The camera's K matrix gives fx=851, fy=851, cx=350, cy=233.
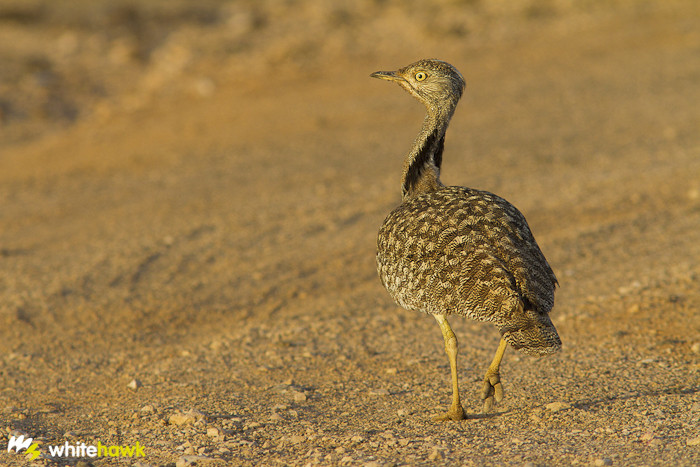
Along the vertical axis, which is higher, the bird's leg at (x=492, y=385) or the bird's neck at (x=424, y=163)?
the bird's neck at (x=424, y=163)

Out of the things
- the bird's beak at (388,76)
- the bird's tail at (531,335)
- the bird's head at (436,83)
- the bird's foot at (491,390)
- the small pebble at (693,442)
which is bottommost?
the small pebble at (693,442)

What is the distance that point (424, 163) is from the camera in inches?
241

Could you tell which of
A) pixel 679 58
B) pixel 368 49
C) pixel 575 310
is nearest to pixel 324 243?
pixel 575 310

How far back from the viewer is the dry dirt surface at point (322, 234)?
204 inches

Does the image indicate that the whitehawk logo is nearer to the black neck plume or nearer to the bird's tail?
the bird's tail

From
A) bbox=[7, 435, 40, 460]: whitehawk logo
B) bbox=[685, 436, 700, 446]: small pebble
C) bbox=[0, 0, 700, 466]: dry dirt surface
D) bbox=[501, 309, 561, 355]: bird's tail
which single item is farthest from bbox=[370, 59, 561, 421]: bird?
bbox=[7, 435, 40, 460]: whitehawk logo

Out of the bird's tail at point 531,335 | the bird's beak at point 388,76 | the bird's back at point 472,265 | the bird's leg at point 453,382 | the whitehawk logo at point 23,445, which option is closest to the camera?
the bird's tail at point 531,335

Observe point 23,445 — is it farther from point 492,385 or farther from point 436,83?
point 436,83

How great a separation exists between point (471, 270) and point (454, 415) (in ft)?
3.06

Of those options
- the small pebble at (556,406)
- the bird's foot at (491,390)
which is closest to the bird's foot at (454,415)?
the bird's foot at (491,390)

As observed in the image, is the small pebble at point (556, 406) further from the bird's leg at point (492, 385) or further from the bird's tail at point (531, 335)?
the bird's tail at point (531, 335)

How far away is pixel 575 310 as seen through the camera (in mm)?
7156

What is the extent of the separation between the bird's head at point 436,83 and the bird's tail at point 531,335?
6.78ft

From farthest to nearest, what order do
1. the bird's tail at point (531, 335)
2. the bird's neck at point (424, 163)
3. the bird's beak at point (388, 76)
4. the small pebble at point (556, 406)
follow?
the bird's beak at point (388, 76)
the bird's neck at point (424, 163)
the small pebble at point (556, 406)
the bird's tail at point (531, 335)
